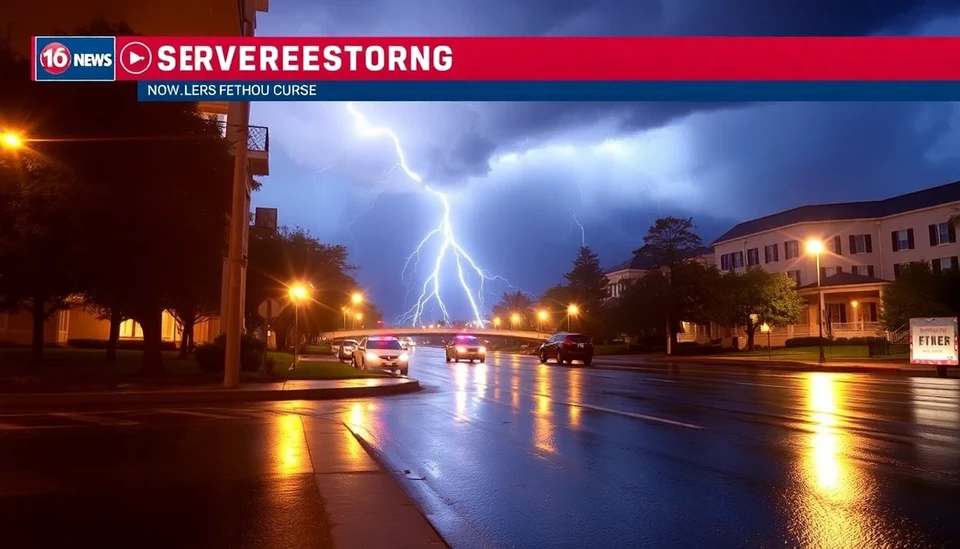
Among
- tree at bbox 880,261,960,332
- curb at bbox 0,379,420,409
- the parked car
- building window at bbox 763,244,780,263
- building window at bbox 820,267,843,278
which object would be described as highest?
building window at bbox 763,244,780,263

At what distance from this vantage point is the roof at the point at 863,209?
5950 centimetres

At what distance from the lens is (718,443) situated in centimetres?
973

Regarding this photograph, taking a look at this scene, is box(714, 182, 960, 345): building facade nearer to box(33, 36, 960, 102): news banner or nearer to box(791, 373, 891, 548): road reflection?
box(33, 36, 960, 102): news banner

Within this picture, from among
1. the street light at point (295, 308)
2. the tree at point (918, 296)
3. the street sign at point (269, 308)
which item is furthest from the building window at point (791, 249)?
the street sign at point (269, 308)

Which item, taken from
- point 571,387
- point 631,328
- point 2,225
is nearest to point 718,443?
point 571,387

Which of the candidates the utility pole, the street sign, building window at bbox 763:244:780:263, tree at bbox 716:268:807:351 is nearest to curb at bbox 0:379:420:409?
the utility pole

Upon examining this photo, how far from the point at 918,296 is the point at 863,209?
1232 inches

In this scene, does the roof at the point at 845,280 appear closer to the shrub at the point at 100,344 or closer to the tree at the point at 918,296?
the tree at the point at 918,296

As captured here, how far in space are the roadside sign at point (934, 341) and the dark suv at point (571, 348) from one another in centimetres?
1581

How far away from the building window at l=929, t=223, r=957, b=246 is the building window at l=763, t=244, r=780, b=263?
13.4 m

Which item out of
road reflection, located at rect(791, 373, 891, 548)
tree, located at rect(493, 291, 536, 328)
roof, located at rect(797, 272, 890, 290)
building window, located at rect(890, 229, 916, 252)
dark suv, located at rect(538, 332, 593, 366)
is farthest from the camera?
tree, located at rect(493, 291, 536, 328)

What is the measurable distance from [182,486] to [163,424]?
5.67 m

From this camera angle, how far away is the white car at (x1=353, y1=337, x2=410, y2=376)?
30.3 m

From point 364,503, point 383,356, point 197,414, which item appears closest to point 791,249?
point 383,356
